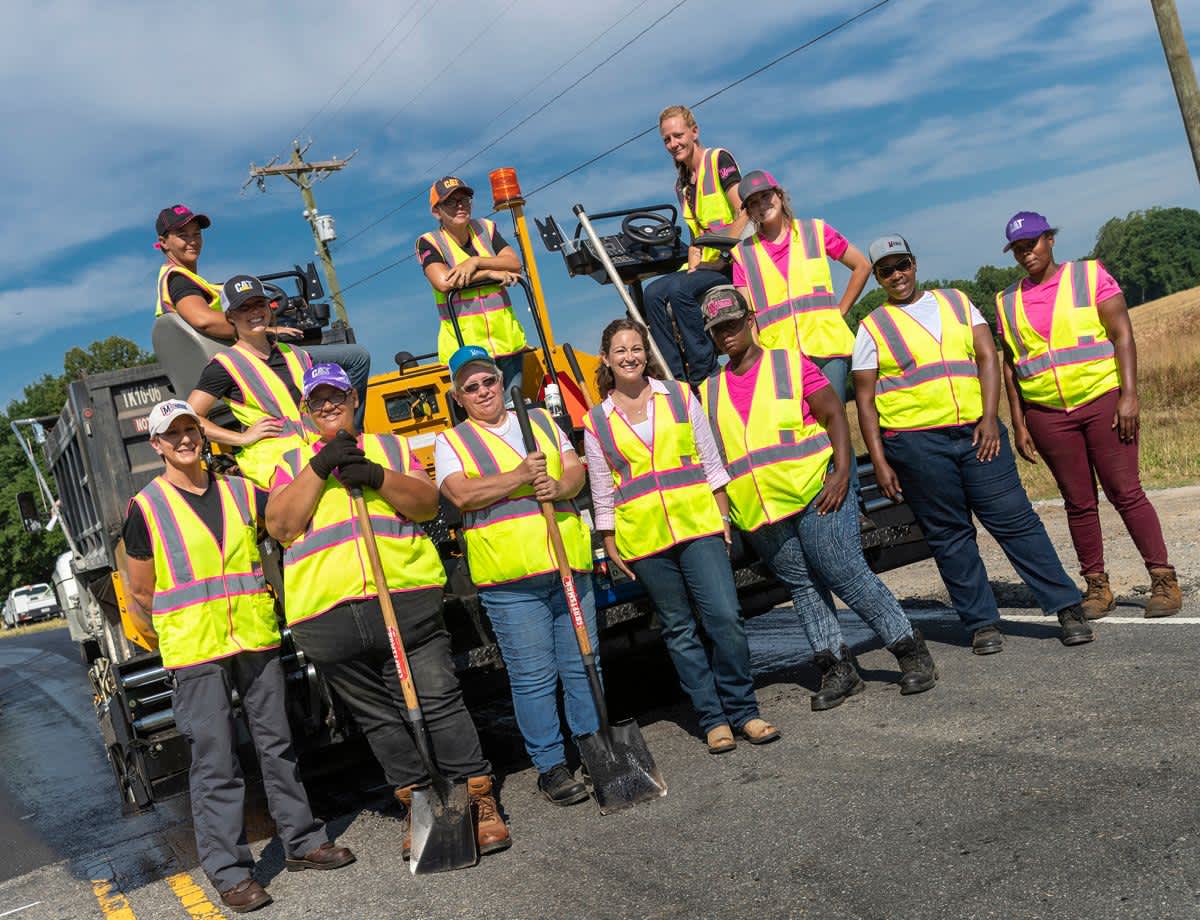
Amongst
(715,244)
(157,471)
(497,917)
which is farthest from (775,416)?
(157,471)

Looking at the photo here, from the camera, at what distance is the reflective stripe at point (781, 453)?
5.48 m

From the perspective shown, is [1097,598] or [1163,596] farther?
[1097,598]

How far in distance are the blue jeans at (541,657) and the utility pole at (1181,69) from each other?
9.83 metres

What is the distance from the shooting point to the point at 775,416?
18.0 ft

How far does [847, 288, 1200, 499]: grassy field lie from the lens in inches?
486

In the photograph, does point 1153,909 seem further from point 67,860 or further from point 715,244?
point 67,860

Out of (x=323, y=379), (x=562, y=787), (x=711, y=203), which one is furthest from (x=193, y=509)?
(x=711, y=203)

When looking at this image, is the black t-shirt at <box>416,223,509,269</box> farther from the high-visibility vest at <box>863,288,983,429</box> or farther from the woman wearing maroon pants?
the woman wearing maroon pants

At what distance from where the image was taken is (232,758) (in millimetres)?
4965

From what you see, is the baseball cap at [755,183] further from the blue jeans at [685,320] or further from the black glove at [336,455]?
the black glove at [336,455]

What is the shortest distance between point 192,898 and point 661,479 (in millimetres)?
2671

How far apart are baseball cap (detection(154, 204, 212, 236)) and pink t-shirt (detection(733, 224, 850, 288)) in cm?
276

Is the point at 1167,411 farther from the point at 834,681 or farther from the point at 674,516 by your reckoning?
the point at 674,516

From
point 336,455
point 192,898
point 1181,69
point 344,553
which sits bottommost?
point 192,898
